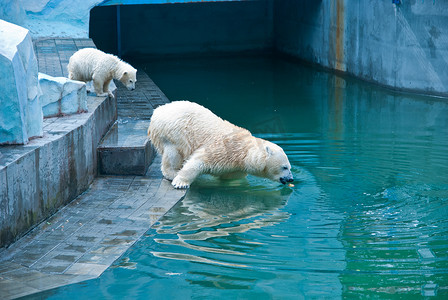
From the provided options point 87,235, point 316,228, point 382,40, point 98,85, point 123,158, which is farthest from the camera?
point 382,40

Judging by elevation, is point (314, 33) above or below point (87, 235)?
above

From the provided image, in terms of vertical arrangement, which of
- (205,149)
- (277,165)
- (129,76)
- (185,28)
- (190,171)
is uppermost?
(185,28)

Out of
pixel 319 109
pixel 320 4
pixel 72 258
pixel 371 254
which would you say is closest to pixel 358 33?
pixel 320 4

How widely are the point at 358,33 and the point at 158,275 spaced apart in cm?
1150

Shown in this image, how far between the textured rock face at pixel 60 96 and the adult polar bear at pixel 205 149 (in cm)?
A: 93

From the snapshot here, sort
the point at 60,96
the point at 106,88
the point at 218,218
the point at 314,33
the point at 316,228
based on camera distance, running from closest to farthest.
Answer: the point at 316,228, the point at 218,218, the point at 60,96, the point at 106,88, the point at 314,33

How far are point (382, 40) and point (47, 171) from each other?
10.1m

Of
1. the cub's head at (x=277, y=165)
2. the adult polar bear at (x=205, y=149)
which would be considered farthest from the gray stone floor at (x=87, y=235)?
the cub's head at (x=277, y=165)

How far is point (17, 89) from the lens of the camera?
5.54 meters

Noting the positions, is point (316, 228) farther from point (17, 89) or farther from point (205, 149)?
point (17, 89)

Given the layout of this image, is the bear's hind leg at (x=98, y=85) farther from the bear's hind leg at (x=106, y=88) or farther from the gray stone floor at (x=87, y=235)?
the gray stone floor at (x=87, y=235)

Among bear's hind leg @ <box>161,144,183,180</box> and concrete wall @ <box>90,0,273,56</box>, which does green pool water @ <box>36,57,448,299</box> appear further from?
concrete wall @ <box>90,0,273,56</box>

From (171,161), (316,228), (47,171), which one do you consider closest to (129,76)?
(171,161)

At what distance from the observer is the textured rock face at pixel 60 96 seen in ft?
22.9
